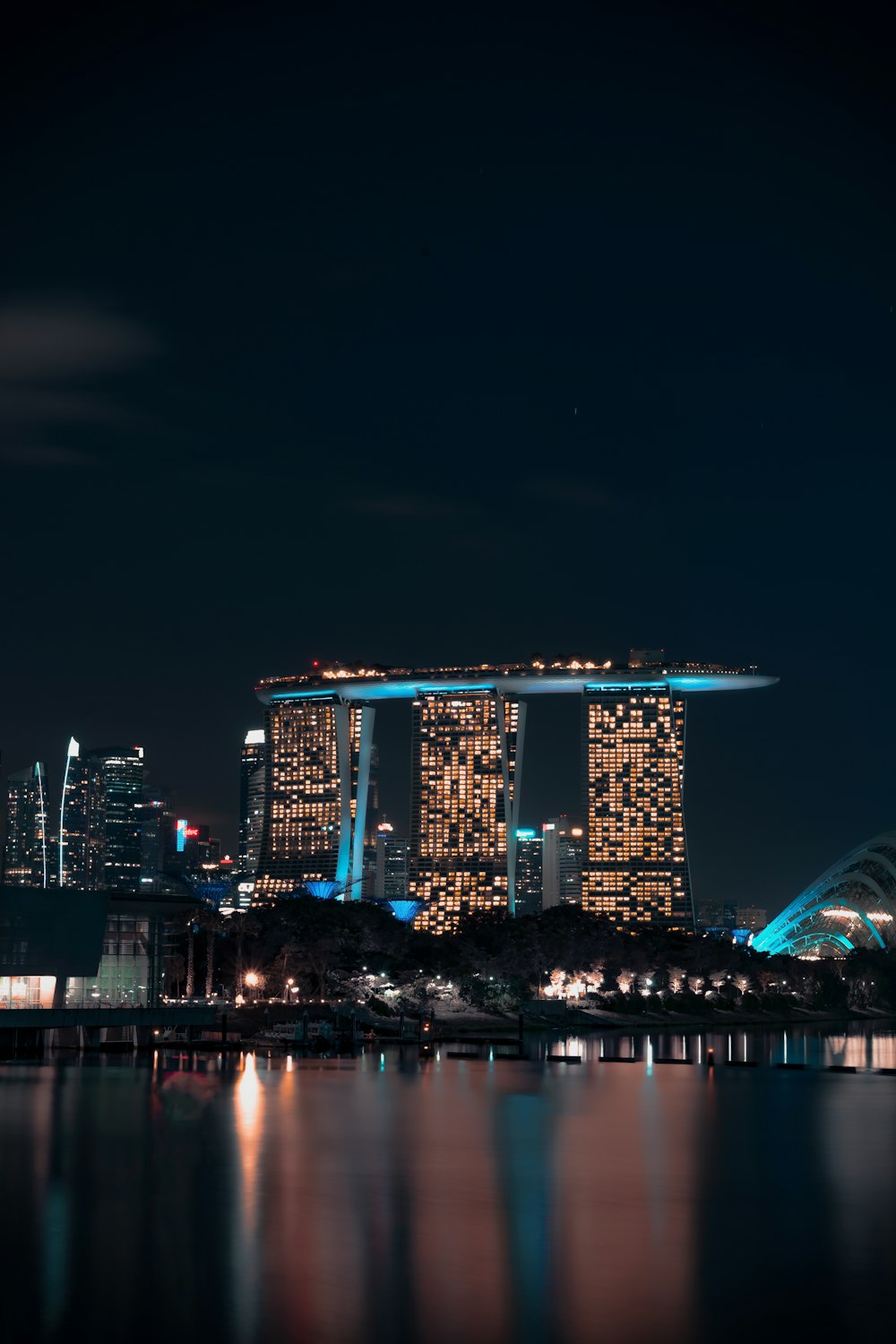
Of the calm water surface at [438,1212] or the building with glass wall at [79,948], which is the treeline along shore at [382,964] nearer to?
the building with glass wall at [79,948]

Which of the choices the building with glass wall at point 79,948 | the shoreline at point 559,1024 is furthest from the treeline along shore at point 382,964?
the building with glass wall at point 79,948

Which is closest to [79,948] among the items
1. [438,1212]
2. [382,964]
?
[382,964]

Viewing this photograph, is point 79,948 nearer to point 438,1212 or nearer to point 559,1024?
point 559,1024

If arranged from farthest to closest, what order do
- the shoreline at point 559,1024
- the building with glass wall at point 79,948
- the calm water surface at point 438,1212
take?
the shoreline at point 559,1024 < the building with glass wall at point 79,948 < the calm water surface at point 438,1212

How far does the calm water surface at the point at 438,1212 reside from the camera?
36.5 metres

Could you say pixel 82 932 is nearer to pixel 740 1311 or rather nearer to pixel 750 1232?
pixel 750 1232

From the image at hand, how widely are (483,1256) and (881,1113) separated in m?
46.0

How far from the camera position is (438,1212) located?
5003cm

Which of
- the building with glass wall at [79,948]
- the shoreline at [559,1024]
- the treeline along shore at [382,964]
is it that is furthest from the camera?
the shoreline at [559,1024]

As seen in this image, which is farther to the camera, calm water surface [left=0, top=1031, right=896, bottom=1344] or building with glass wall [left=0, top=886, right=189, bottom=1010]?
building with glass wall [left=0, top=886, right=189, bottom=1010]

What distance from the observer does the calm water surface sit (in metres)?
36.5

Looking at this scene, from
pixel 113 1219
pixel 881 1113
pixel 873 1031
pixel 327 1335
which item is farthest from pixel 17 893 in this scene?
pixel 873 1031

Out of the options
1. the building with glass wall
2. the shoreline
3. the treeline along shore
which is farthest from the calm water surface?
the shoreline

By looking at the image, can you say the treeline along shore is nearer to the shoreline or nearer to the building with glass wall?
the shoreline
